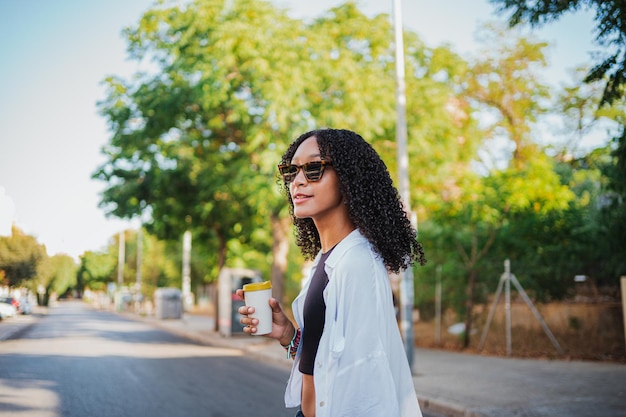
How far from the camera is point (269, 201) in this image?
16.1m

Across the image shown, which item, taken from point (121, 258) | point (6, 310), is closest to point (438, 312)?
point (6, 310)

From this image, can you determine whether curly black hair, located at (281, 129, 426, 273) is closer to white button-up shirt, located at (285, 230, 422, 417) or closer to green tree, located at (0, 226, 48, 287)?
white button-up shirt, located at (285, 230, 422, 417)

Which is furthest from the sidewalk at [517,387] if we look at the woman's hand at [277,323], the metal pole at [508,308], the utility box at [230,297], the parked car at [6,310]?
the parked car at [6,310]

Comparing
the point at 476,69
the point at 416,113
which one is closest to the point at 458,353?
the point at 416,113

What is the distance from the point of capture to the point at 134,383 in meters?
10.0

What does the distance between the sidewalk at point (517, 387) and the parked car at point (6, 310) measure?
959 inches

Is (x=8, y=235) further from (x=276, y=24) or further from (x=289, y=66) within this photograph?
(x=276, y=24)

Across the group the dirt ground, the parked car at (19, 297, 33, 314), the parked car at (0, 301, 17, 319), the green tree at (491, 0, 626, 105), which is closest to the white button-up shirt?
the green tree at (491, 0, 626, 105)

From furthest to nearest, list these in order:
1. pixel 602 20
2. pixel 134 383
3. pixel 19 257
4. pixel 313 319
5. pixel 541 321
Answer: pixel 541 321 → pixel 19 257 → pixel 134 383 → pixel 602 20 → pixel 313 319

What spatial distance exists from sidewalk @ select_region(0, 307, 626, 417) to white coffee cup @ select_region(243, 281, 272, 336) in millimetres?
5923

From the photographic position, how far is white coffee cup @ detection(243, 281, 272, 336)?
2387 millimetres

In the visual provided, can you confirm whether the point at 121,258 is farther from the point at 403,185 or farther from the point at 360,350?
the point at 360,350

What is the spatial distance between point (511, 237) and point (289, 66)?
6.96 m

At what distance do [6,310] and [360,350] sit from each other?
3677 cm
